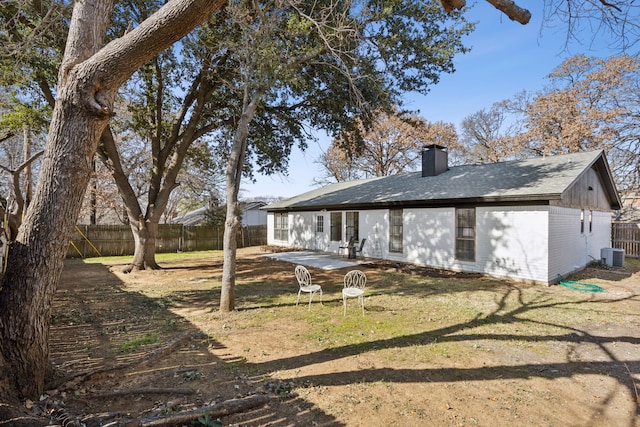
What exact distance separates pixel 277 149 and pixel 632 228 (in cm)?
1775

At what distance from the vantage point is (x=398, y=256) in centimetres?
1245

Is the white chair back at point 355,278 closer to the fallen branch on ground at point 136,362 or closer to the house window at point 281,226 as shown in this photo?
the fallen branch on ground at point 136,362

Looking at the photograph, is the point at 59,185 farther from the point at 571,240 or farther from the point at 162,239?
the point at 162,239

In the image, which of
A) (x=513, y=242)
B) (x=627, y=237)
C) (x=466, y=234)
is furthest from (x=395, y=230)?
(x=627, y=237)

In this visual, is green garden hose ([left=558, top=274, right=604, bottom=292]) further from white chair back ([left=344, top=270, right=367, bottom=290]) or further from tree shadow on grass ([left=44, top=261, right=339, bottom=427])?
tree shadow on grass ([left=44, top=261, right=339, bottom=427])

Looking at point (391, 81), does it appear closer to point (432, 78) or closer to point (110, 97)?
point (432, 78)

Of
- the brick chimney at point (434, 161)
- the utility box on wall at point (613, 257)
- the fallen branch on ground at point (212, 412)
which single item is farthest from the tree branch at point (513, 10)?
the utility box on wall at point (613, 257)

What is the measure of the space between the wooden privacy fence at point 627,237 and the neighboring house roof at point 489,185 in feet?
4.84

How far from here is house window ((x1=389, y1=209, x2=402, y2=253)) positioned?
12.5 metres

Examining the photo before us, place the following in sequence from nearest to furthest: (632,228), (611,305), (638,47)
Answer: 1. (638,47)
2. (611,305)
3. (632,228)

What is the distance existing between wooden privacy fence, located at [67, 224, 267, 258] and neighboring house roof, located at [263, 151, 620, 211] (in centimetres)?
750

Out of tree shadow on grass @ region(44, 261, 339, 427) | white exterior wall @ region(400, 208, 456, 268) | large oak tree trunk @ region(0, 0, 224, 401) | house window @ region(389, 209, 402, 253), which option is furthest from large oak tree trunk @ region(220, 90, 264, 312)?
house window @ region(389, 209, 402, 253)

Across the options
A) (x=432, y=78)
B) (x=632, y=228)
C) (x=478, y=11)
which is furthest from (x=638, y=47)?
(x=632, y=228)

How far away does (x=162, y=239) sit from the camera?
57.6ft
